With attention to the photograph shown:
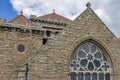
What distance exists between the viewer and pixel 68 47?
17594mm

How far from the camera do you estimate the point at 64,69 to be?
17.0 metres

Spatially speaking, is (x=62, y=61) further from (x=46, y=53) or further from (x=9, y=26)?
(x=9, y=26)

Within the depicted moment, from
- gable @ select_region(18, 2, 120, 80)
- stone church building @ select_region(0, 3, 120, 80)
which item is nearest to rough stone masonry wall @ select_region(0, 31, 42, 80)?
stone church building @ select_region(0, 3, 120, 80)

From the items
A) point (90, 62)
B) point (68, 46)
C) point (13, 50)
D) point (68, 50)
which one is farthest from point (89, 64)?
point (13, 50)

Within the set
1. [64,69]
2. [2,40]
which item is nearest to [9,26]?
[2,40]

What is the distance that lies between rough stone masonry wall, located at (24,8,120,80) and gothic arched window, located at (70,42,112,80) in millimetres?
482

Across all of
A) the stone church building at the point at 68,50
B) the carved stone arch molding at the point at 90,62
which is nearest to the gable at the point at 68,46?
the stone church building at the point at 68,50

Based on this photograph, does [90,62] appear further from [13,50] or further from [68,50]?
[13,50]

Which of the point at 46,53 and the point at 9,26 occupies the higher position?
the point at 9,26

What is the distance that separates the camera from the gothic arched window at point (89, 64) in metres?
17.8

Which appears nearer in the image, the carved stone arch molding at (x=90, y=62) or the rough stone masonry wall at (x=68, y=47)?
the rough stone masonry wall at (x=68, y=47)

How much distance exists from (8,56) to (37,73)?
3.32 meters

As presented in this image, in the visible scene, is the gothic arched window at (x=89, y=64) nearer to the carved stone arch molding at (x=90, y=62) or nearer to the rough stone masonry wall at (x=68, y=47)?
the carved stone arch molding at (x=90, y=62)

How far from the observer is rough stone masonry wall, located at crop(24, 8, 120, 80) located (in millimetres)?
16453
